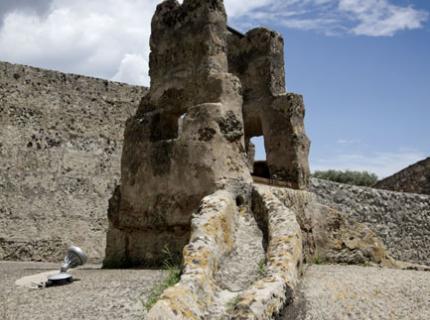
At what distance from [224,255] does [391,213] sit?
426 inches

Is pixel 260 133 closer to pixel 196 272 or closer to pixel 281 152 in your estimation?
pixel 281 152

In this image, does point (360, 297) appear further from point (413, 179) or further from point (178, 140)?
point (413, 179)

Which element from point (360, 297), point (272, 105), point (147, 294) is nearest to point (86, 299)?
point (147, 294)

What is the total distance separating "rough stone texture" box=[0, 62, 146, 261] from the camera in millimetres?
14688

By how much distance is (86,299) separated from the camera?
16.3 ft

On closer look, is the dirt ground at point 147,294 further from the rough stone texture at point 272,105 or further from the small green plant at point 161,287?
the rough stone texture at point 272,105

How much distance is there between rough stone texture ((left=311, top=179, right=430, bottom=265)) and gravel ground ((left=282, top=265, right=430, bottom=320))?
7.93m

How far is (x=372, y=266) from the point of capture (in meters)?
8.45

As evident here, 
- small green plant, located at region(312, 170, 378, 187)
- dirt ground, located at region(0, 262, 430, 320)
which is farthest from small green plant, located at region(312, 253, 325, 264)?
small green plant, located at region(312, 170, 378, 187)

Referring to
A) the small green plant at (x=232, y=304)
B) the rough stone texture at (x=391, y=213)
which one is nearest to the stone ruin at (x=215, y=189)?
the small green plant at (x=232, y=304)

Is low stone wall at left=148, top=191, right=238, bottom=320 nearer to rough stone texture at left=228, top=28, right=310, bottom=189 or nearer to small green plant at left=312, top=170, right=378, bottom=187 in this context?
rough stone texture at left=228, top=28, right=310, bottom=189

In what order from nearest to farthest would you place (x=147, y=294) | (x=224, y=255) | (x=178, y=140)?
(x=147, y=294), (x=224, y=255), (x=178, y=140)

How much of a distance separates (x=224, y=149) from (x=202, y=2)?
2.38 m

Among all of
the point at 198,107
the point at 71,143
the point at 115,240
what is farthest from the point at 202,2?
the point at 71,143
